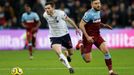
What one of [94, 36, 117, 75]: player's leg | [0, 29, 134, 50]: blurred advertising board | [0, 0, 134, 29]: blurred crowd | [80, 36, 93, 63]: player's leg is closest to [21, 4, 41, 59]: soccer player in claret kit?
[0, 29, 134, 50]: blurred advertising board

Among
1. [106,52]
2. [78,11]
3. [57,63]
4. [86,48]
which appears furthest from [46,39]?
[106,52]

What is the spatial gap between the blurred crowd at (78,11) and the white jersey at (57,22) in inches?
506

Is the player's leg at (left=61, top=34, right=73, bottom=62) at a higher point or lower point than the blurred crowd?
higher

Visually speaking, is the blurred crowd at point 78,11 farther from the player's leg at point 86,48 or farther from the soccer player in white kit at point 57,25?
the player's leg at point 86,48

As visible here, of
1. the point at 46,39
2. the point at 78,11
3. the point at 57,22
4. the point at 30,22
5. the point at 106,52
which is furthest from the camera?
the point at 78,11

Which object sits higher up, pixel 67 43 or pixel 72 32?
pixel 67 43

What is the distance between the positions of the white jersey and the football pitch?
4.45 ft

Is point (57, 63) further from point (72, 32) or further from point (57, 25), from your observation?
point (72, 32)

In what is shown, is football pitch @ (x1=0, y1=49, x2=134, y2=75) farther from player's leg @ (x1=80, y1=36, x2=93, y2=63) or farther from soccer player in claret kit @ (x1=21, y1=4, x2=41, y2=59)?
soccer player in claret kit @ (x1=21, y1=4, x2=41, y2=59)

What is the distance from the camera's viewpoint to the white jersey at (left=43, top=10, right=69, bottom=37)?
17.8 meters

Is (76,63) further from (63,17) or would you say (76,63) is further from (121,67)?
(63,17)

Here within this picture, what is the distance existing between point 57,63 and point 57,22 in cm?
424

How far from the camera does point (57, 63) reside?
2183cm

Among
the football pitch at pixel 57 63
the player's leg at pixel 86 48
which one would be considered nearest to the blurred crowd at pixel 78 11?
the football pitch at pixel 57 63
